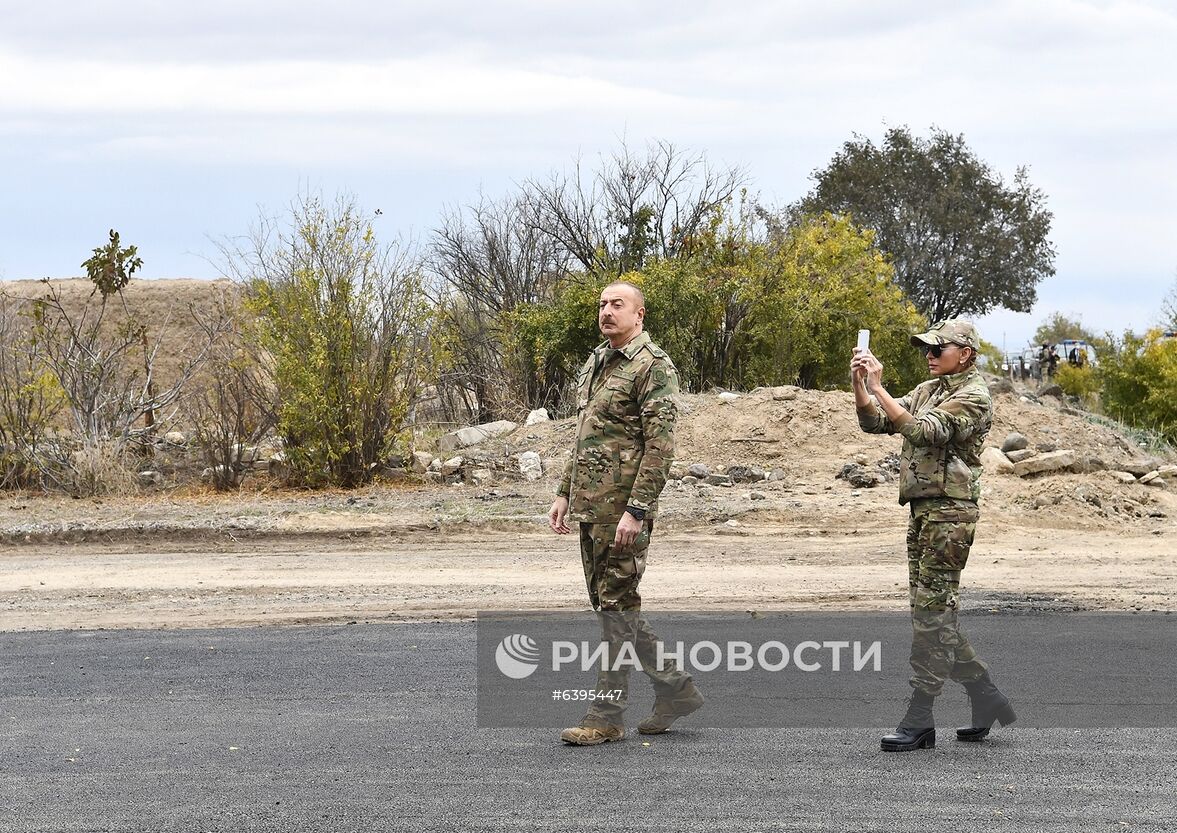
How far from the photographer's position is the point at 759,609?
11141 mm

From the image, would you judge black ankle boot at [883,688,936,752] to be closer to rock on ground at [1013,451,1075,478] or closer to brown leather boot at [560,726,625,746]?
brown leather boot at [560,726,625,746]

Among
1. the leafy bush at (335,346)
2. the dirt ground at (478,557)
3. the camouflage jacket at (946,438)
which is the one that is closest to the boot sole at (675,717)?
the camouflage jacket at (946,438)

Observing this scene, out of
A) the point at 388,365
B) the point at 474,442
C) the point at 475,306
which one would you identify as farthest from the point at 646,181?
the point at 388,365

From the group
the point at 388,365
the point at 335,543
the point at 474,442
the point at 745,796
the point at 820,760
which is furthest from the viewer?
the point at 474,442

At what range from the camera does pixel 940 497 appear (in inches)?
237

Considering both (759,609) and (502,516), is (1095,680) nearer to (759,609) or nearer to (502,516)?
(759,609)

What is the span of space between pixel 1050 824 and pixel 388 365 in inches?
647

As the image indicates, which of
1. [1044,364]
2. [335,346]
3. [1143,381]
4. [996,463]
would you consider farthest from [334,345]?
[1044,364]

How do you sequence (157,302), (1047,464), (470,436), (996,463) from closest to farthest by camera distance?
(1047,464) → (996,463) → (470,436) → (157,302)

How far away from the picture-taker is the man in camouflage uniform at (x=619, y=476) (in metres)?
6.01

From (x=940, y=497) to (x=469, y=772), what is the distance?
2.43m

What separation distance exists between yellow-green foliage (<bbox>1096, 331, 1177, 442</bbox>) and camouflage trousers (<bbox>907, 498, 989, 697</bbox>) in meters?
25.7

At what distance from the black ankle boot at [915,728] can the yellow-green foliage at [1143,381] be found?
84.3 ft

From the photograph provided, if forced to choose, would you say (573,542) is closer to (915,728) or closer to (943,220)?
(915,728)
